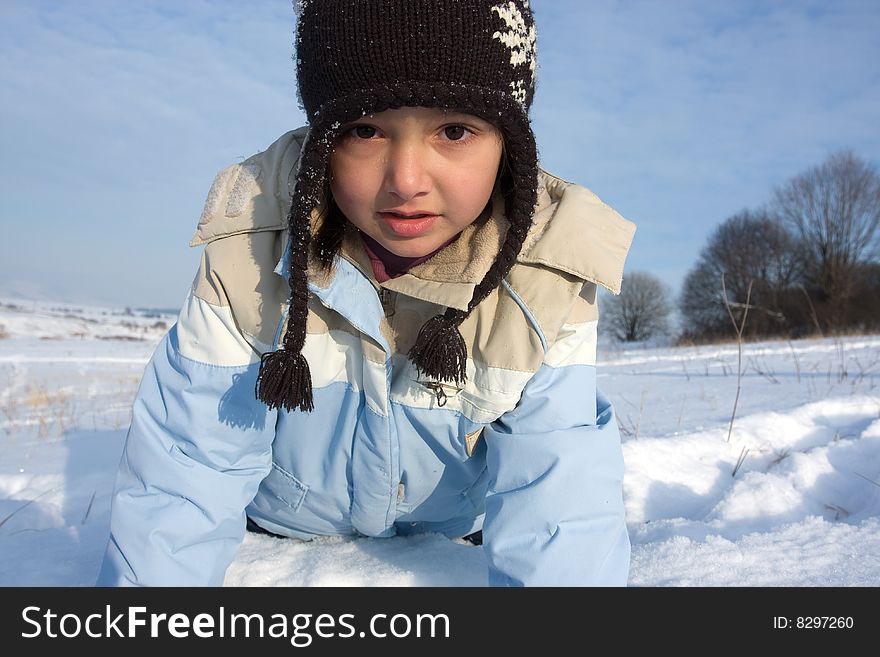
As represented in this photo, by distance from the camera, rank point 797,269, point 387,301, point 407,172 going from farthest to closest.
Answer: point 797,269
point 387,301
point 407,172

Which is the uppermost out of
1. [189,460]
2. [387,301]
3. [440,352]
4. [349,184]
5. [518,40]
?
[518,40]

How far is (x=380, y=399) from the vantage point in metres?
1.48

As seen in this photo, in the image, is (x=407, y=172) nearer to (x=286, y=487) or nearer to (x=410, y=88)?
(x=410, y=88)

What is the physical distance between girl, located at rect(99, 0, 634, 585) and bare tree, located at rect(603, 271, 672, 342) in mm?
36324

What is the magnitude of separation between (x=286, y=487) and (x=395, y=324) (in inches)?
20.6

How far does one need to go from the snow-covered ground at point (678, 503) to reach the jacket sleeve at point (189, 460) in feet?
0.52

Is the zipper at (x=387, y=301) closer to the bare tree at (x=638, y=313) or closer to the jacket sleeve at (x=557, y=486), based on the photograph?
the jacket sleeve at (x=557, y=486)

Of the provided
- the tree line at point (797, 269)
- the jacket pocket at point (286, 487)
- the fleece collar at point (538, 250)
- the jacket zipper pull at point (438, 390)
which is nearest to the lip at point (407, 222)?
the fleece collar at point (538, 250)

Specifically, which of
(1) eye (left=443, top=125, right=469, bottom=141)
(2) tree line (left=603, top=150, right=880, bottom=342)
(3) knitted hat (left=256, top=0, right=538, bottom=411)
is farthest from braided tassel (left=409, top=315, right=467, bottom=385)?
(2) tree line (left=603, top=150, right=880, bottom=342)

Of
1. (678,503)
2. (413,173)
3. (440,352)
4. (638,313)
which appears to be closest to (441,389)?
(440,352)

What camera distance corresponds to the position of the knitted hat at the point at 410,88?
4.23ft

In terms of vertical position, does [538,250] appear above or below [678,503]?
above
